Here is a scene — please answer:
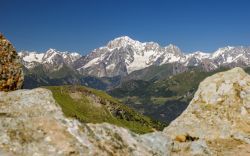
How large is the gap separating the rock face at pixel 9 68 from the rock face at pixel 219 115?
7615mm

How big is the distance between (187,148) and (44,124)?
7387mm

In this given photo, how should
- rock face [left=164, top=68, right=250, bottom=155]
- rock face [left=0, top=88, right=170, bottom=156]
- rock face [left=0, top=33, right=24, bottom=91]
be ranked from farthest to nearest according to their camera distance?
rock face [left=164, top=68, right=250, bottom=155], rock face [left=0, top=33, right=24, bottom=91], rock face [left=0, top=88, right=170, bottom=156]

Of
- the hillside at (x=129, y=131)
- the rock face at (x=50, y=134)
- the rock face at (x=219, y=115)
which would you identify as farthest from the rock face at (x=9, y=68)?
the rock face at (x=219, y=115)

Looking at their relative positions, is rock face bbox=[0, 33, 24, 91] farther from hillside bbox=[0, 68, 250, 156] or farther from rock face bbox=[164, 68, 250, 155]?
rock face bbox=[164, 68, 250, 155]

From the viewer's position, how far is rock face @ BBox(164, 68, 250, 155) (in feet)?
66.0

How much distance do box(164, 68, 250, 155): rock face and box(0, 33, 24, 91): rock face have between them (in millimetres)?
7615

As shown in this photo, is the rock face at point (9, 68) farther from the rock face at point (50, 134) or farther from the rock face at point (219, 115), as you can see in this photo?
the rock face at point (219, 115)

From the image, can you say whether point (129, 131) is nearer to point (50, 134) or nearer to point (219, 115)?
point (50, 134)

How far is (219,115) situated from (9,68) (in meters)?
10.8

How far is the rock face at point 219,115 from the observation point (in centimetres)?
2011

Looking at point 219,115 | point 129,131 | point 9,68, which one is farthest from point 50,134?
point 219,115

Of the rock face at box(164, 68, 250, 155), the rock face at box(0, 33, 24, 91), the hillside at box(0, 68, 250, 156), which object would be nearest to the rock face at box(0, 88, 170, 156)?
the hillside at box(0, 68, 250, 156)

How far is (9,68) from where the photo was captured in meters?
19.9

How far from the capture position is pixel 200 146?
18.4m
